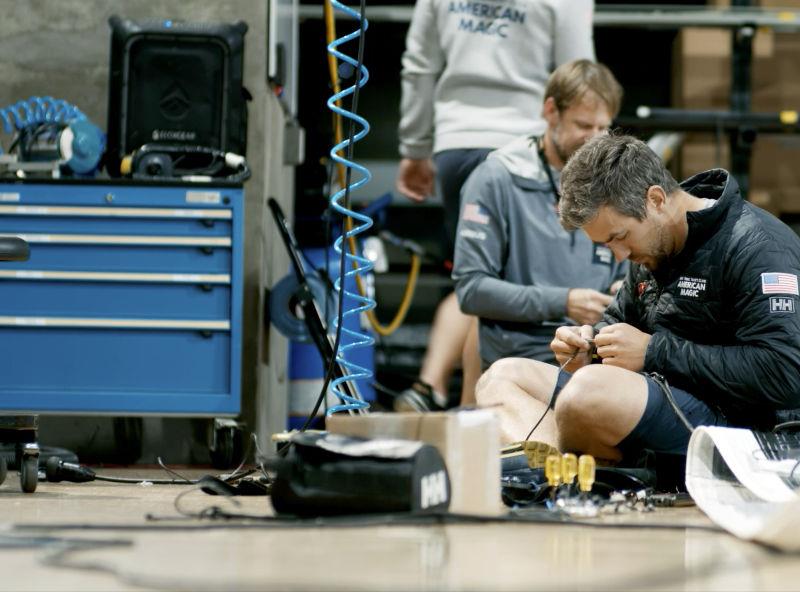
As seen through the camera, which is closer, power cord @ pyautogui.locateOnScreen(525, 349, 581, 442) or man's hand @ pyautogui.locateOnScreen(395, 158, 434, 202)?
power cord @ pyautogui.locateOnScreen(525, 349, 581, 442)

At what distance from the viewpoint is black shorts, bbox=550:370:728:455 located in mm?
2789

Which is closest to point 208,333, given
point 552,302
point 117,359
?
point 117,359

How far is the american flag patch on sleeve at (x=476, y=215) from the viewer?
3.76 meters

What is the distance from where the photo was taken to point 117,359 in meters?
3.90

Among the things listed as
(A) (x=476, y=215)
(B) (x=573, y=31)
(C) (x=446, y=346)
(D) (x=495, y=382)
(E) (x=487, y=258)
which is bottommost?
(C) (x=446, y=346)

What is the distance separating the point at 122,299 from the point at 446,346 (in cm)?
152

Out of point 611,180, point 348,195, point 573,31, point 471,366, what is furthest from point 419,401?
point 611,180

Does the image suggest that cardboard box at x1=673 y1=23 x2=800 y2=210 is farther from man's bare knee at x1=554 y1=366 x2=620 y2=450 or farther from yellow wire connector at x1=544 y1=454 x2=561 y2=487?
yellow wire connector at x1=544 y1=454 x2=561 y2=487

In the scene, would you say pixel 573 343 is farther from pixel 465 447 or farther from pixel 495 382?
pixel 465 447

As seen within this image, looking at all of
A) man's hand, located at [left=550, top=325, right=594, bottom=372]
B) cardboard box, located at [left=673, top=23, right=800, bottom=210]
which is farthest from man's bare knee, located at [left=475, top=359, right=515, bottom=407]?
cardboard box, located at [left=673, top=23, right=800, bottom=210]

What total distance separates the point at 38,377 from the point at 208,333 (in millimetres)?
547

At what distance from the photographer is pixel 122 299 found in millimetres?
3914

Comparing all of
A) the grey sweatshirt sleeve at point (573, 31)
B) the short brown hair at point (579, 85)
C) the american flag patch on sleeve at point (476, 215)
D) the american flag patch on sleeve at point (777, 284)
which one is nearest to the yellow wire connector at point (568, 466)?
the american flag patch on sleeve at point (777, 284)

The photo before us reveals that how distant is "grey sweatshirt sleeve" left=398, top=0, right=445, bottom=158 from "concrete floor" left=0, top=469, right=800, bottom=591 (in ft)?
8.11
